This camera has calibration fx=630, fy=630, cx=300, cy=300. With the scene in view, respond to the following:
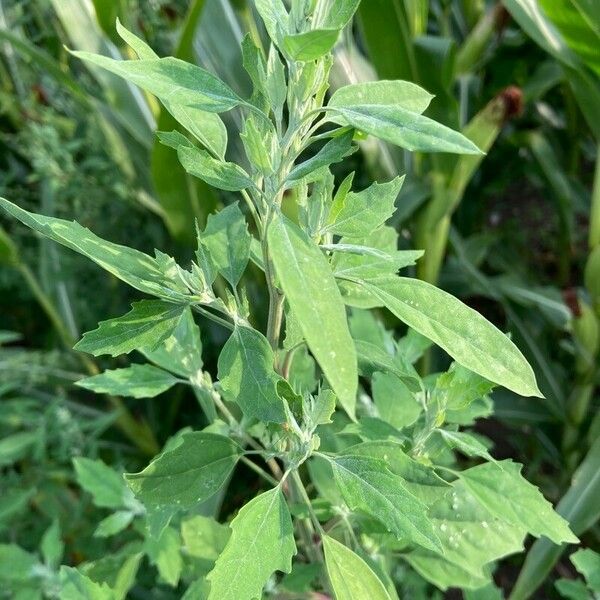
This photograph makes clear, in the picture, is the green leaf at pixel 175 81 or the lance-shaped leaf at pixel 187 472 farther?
the lance-shaped leaf at pixel 187 472

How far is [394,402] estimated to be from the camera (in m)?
0.50

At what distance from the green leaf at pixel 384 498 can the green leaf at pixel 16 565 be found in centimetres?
47

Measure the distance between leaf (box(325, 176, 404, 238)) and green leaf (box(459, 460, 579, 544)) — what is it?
199 millimetres

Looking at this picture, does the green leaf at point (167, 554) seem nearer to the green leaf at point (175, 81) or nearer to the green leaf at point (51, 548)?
the green leaf at point (51, 548)

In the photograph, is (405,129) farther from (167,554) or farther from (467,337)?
(167,554)

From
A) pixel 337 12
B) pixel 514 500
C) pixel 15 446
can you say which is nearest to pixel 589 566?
pixel 514 500

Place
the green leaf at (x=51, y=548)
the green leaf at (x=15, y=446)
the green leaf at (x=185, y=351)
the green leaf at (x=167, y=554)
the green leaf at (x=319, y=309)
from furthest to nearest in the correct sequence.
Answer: the green leaf at (x=15, y=446), the green leaf at (x=51, y=548), the green leaf at (x=167, y=554), the green leaf at (x=185, y=351), the green leaf at (x=319, y=309)

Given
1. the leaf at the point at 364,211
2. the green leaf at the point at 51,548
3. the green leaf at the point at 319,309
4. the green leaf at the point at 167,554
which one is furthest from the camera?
the green leaf at the point at 51,548

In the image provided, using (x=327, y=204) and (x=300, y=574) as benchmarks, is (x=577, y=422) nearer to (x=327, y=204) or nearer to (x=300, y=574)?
(x=300, y=574)

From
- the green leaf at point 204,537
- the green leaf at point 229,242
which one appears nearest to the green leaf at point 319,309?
the green leaf at point 229,242

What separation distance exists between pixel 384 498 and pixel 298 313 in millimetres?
147

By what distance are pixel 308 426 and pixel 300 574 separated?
0.18 m

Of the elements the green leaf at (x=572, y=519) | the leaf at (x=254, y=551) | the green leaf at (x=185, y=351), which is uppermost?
the green leaf at (x=185, y=351)

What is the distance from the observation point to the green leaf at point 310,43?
235mm
